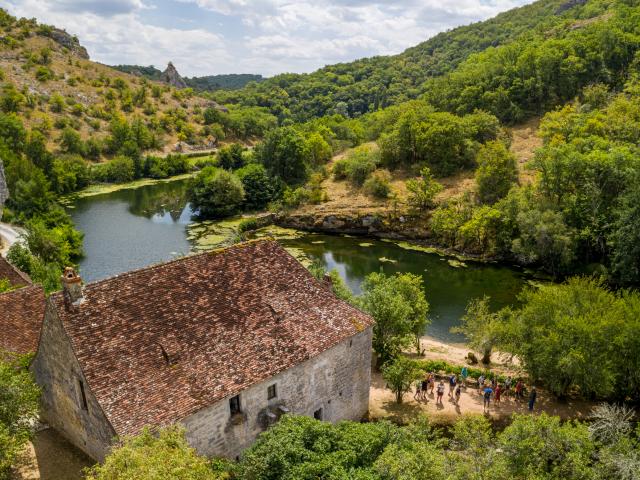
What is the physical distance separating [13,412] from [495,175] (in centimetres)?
6316

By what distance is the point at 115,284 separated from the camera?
20531mm

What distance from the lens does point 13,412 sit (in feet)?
62.4

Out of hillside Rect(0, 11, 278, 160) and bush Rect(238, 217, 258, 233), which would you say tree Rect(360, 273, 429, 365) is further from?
hillside Rect(0, 11, 278, 160)

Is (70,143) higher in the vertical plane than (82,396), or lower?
higher

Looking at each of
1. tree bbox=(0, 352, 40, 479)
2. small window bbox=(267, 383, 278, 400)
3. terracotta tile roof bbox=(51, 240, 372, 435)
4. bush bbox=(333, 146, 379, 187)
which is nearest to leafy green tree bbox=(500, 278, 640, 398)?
terracotta tile roof bbox=(51, 240, 372, 435)

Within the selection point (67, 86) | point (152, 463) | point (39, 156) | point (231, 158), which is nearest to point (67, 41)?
point (67, 86)

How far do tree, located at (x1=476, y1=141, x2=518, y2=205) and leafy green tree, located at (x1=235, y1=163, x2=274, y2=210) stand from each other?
3540cm

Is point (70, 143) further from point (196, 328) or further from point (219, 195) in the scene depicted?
point (196, 328)

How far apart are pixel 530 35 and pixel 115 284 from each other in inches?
5012

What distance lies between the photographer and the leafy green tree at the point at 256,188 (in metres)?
84.4

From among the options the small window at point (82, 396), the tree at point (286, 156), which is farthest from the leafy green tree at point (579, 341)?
the tree at point (286, 156)

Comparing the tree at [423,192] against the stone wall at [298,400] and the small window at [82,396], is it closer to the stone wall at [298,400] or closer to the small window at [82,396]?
the stone wall at [298,400]

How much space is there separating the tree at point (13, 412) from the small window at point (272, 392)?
9.51 m

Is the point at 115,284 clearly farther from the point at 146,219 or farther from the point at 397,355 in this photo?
the point at 146,219
